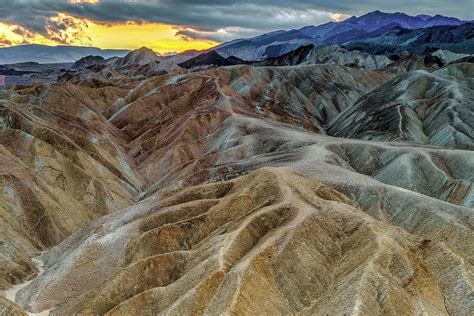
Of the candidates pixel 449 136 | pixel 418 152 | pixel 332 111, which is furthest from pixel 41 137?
pixel 332 111

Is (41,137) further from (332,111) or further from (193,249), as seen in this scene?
(332,111)

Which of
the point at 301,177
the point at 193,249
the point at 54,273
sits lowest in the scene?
the point at 54,273

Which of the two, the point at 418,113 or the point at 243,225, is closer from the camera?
the point at 243,225

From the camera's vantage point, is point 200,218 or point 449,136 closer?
point 200,218

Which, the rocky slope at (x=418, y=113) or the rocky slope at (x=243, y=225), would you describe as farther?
the rocky slope at (x=418, y=113)

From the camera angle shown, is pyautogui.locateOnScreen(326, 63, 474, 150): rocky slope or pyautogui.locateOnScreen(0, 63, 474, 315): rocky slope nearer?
pyautogui.locateOnScreen(0, 63, 474, 315): rocky slope

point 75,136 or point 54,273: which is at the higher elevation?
point 75,136

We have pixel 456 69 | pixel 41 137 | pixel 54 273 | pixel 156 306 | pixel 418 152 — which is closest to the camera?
pixel 156 306

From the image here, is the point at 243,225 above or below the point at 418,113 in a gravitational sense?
below
